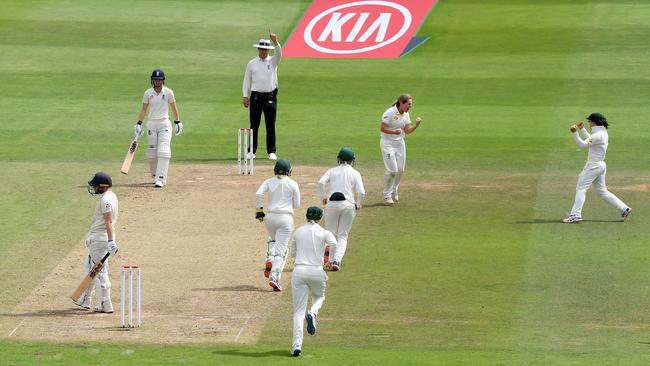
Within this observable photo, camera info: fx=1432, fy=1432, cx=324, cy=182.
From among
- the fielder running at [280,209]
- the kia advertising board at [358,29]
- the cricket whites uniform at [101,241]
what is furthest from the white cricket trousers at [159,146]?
the kia advertising board at [358,29]

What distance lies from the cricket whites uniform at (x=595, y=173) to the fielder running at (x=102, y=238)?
8.74m

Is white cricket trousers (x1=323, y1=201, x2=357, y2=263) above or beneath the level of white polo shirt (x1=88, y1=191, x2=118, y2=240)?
beneath

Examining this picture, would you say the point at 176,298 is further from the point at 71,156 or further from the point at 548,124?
the point at 548,124

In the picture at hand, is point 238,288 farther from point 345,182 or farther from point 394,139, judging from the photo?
point 394,139

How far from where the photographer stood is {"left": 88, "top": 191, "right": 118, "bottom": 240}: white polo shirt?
61.7 feet

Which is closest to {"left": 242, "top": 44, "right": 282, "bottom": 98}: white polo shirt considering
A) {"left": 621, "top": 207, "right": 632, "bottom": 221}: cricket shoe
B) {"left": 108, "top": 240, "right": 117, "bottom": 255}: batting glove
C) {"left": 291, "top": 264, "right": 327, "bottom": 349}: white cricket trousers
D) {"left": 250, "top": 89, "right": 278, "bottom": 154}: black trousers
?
{"left": 250, "top": 89, "right": 278, "bottom": 154}: black trousers

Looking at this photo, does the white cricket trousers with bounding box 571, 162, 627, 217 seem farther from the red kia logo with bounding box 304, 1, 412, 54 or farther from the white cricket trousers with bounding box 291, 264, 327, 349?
the red kia logo with bounding box 304, 1, 412, 54

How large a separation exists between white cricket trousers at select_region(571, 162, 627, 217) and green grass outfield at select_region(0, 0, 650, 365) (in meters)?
0.34

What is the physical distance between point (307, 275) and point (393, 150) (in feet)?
27.2

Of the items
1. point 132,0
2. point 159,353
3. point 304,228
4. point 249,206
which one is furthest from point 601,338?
point 132,0

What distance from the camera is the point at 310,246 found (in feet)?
57.2

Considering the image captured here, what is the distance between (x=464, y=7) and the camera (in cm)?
4412

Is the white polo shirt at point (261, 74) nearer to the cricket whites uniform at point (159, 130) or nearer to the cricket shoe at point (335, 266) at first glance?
the cricket whites uniform at point (159, 130)

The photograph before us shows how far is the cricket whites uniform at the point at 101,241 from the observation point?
18.9 meters
